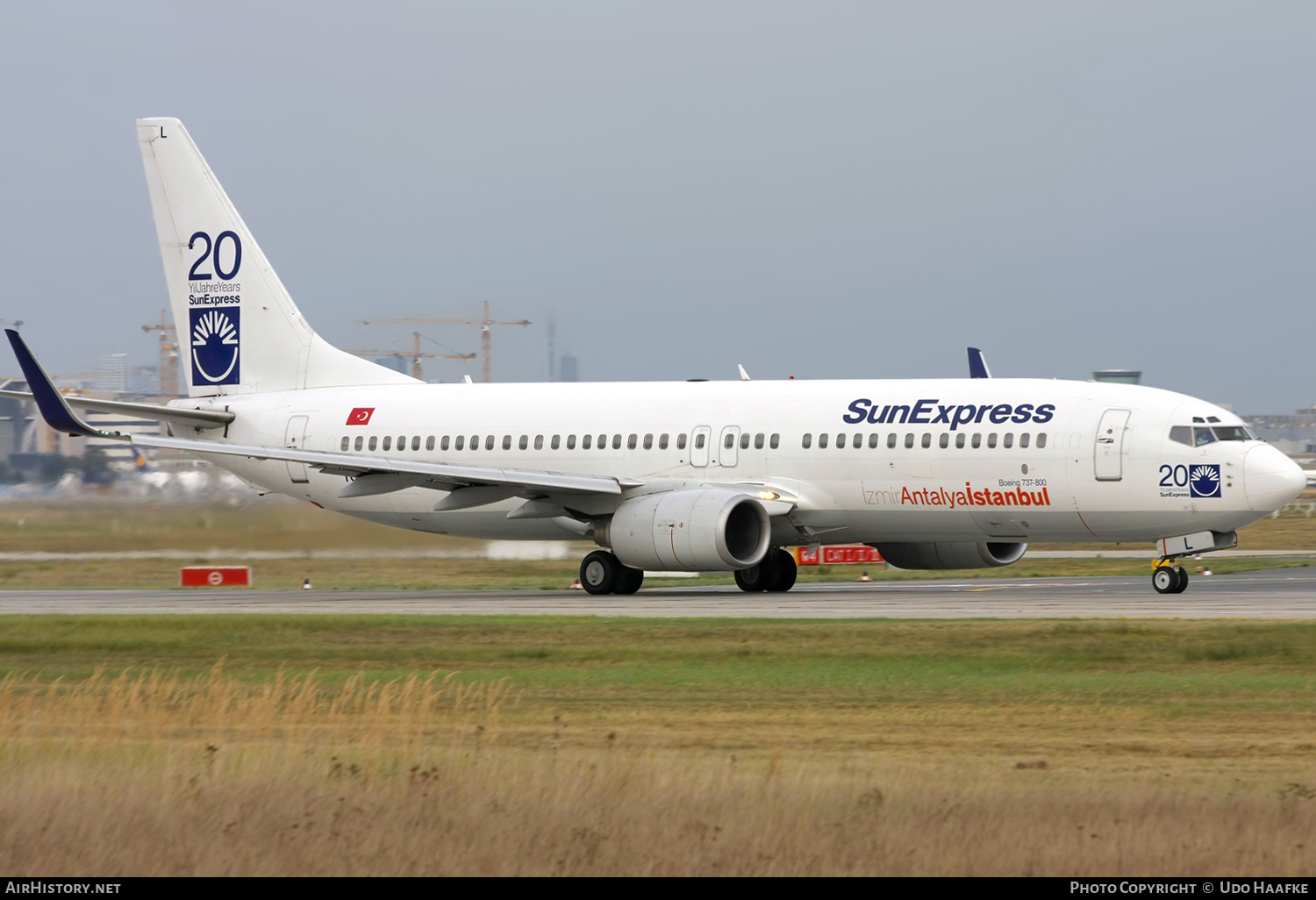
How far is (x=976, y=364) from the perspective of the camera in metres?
40.5

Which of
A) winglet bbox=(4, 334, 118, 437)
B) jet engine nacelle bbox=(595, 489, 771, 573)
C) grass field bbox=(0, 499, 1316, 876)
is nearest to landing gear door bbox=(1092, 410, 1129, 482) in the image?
jet engine nacelle bbox=(595, 489, 771, 573)

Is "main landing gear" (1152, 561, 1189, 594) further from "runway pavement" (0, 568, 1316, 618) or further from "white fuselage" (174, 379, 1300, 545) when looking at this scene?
"white fuselage" (174, 379, 1300, 545)

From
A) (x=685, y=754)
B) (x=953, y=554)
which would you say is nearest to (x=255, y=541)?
(x=953, y=554)

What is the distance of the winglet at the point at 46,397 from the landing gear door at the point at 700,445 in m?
12.1

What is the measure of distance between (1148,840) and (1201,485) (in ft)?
69.8

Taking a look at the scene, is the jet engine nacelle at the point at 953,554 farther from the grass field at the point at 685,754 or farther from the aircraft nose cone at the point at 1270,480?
the grass field at the point at 685,754

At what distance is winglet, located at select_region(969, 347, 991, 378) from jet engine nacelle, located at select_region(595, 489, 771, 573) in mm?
9892

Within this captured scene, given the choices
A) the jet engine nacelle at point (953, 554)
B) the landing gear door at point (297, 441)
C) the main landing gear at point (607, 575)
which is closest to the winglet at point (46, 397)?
the landing gear door at point (297, 441)

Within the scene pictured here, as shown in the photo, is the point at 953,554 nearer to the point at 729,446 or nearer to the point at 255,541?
the point at 729,446

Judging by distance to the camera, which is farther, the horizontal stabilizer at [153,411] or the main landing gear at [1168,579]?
the horizontal stabilizer at [153,411]

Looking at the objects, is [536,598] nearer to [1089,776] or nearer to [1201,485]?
[1201,485]

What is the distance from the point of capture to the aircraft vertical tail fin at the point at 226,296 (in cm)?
4094

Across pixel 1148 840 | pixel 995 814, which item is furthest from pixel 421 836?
pixel 1148 840

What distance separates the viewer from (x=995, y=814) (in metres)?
10.1
